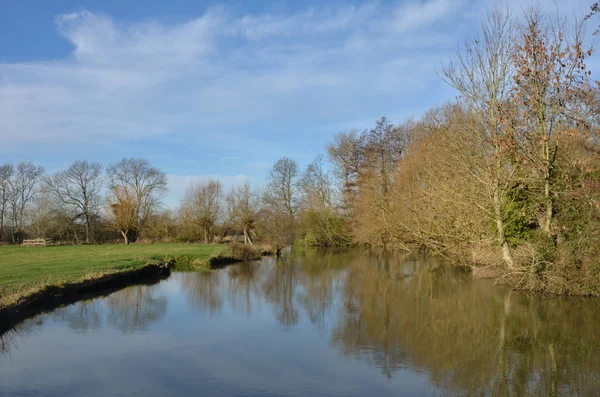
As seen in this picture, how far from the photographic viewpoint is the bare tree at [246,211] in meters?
35.1

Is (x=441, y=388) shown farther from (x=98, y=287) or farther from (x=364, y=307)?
(x=98, y=287)

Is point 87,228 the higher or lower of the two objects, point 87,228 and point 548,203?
the lower

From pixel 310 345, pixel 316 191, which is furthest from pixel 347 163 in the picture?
pixel 310 345

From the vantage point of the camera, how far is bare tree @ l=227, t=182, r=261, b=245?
35125 mm

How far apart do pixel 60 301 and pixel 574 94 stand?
14390 millimetres

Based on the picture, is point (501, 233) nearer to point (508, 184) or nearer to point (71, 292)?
point (508, 184)

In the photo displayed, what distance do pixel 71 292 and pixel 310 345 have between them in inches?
315

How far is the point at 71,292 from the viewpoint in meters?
13.0

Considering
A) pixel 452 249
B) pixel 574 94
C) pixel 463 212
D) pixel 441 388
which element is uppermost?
pixel 574 94

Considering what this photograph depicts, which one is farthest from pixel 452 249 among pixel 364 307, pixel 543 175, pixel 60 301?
pixel 60 301

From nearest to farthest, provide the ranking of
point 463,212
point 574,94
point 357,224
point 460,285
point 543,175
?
point 574,94, point 543,175, point 460,285, point 463,212, point 357,224

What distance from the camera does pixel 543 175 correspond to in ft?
43.7

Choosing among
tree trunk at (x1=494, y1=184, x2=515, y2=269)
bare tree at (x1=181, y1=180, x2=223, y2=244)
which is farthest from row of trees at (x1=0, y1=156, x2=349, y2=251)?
tree trunk at (x1=494, y1=184, x2=515, y2=269)

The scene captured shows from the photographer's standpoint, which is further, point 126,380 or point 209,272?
point 209,272
